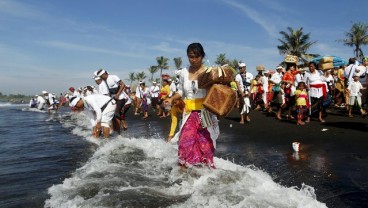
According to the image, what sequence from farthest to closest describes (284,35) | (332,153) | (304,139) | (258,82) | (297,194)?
Answer: (284,35), (258,82), (304,139), (332,153), (297,194)

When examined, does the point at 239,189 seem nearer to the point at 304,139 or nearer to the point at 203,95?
the point at 203,95

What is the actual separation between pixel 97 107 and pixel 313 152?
4.90m

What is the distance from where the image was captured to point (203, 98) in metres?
4.87

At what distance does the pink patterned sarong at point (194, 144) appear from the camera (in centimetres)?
487

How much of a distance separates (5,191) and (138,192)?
2106 mm

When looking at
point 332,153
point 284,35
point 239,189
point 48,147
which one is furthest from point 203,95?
point 284,35

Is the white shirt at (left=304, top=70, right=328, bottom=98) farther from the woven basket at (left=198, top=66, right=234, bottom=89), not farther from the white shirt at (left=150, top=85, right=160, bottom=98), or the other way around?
the white shirt at (left=150, top=85, right=160, bottom=98)

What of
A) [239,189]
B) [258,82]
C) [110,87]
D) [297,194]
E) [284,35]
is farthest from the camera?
[284,35]

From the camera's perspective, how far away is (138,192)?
4461 millimetres

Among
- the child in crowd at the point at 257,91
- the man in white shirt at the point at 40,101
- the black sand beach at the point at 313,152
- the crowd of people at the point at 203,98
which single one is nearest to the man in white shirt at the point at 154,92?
the crowd of people at the point at 203,98

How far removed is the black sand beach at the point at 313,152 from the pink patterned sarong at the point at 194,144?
3.92 feet

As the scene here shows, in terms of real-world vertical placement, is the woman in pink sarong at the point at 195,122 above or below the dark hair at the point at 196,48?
below

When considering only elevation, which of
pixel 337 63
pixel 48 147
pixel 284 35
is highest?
pixel 284 35

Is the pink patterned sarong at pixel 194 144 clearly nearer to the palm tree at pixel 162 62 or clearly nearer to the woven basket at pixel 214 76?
the woven basket at pixel 214 76
